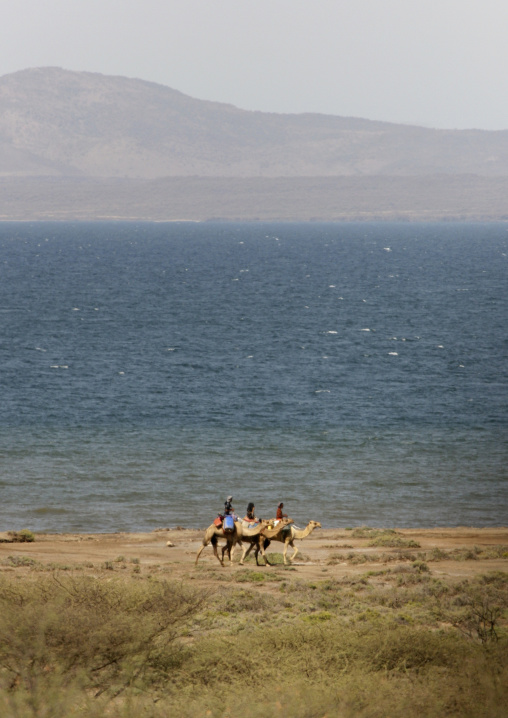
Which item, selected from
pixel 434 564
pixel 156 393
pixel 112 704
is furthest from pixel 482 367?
pixel 112 704

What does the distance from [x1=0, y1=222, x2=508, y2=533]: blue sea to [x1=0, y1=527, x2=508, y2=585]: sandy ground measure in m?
2.79

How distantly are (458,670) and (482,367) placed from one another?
51973 millimetres

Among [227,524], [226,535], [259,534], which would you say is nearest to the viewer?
[227,524]

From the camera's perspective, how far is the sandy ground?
2336 centimetres

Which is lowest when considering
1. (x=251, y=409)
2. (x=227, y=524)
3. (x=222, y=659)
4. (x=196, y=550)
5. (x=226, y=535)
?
(x=196, y=550)

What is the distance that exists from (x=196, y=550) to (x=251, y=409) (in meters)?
23.5

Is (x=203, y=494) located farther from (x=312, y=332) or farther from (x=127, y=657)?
(x=312, y=332)

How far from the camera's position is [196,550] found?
26.5 meters

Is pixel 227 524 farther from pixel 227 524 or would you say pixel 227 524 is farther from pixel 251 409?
pixel 251 409

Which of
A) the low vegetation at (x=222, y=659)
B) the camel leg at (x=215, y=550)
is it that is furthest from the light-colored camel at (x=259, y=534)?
the low vegetation at (x=222, y=659)

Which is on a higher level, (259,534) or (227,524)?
(227,524)

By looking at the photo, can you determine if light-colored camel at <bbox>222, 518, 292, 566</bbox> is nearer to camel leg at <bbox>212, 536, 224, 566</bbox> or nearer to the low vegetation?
camel leg at <bbox>212, 536, 224, 566</bbox>

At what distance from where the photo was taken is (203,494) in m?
35.9

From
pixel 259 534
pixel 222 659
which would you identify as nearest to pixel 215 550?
pixel 259 534
